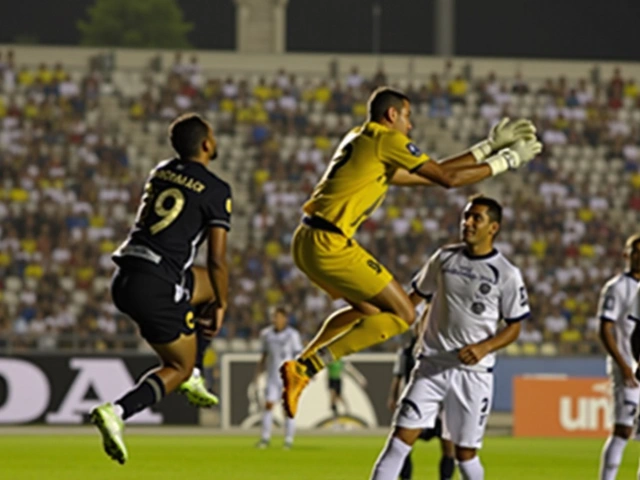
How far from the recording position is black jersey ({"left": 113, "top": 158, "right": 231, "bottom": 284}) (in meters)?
11.2

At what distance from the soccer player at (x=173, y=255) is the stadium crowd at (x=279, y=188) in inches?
784

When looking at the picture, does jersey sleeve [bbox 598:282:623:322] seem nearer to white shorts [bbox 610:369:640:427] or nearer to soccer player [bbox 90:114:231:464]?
white shorts [bbox 610:369:640:427]

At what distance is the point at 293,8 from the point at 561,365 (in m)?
35.4

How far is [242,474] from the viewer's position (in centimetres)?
1909

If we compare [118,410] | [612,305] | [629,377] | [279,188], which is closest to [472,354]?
[118,410]

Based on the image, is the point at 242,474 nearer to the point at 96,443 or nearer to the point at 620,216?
the point at 96,443

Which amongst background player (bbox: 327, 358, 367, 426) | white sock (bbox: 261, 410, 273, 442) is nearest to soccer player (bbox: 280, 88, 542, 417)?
white sock (bbox: 261, 410, 273, 442)

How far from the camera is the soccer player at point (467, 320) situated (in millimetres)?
11844

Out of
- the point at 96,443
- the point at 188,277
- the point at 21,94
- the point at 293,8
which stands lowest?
the point at 96,443

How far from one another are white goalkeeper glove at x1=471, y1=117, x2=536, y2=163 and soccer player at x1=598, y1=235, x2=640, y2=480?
349 cm

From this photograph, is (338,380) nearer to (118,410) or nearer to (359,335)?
(359,335)

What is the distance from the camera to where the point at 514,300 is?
1191 cm

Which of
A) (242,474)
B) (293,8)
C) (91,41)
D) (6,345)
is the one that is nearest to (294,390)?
(242,474)

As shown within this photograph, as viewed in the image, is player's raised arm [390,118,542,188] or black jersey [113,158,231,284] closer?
player's raised arm [390,118,542,188]
